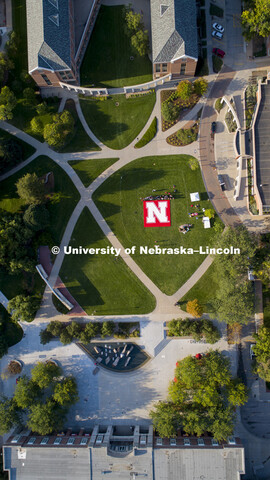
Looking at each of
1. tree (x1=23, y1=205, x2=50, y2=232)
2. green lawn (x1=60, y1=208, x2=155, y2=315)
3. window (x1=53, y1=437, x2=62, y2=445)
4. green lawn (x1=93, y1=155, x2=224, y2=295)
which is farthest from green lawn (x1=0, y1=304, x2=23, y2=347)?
green lawn (x1=93, y1=155, x2=224, y2=295)

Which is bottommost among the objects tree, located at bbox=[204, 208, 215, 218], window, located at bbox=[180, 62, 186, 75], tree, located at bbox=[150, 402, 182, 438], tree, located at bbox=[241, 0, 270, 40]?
tree, located at bbox=[150, 402, 182, 438]

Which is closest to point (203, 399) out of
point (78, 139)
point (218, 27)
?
point (78, 139)

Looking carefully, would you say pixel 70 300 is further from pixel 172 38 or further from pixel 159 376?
pixel 172 38

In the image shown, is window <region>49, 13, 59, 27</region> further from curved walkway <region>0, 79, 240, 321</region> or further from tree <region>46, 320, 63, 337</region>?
tree <region>46, 320, 63, 337</region>

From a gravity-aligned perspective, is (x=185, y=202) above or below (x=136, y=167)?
below

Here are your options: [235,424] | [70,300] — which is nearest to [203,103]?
[70,300]

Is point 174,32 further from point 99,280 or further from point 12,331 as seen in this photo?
point 12,331
